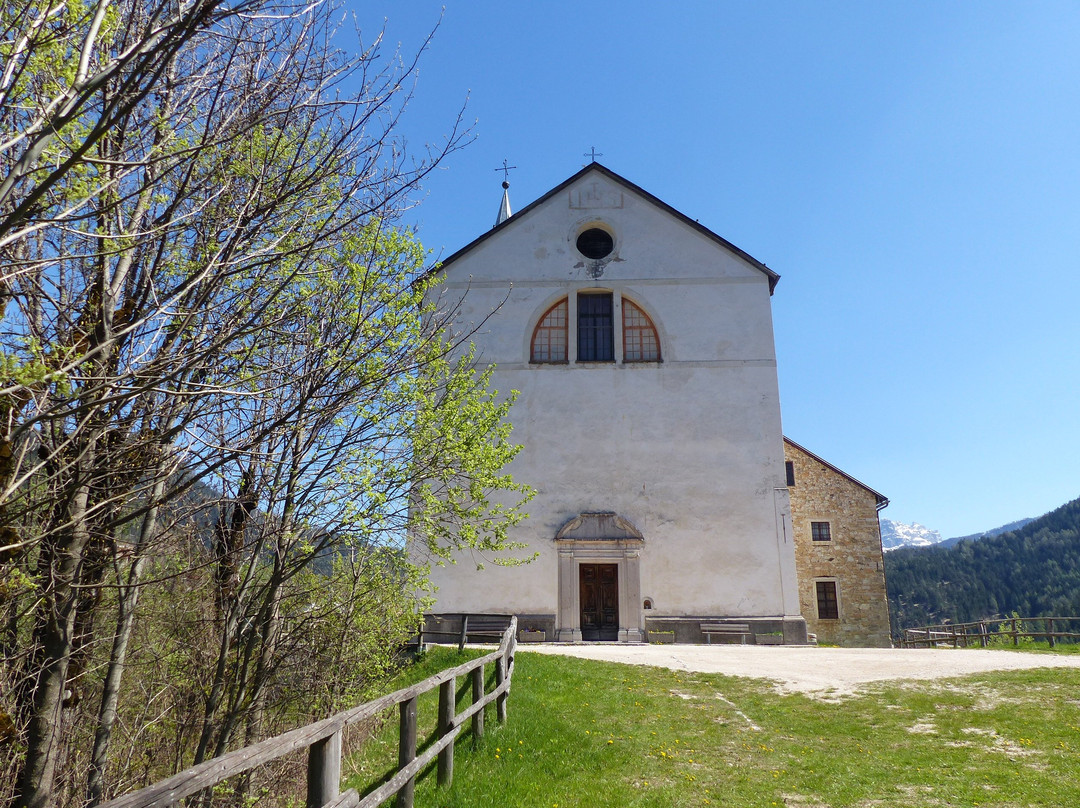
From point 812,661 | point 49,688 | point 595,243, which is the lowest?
point 812,661

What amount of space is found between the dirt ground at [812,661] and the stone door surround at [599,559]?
137 cm

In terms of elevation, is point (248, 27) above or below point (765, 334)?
below

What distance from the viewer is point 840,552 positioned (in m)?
24.2

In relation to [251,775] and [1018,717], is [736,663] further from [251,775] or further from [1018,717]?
[251,775]

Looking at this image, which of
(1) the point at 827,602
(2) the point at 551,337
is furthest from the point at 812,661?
(1) the point at 827,602

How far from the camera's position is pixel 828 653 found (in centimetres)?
1515

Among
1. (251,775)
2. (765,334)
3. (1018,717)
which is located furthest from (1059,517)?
(251,775)

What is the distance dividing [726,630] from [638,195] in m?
12.2

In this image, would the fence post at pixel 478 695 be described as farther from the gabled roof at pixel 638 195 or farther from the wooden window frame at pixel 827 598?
the wooden window frame at pixel 827 598

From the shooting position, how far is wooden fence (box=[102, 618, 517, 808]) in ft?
8.04

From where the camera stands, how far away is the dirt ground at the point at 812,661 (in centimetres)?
1119

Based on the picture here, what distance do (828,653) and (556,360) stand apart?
384 inches

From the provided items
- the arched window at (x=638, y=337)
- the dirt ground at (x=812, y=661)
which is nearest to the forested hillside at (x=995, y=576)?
the arched window at (x=638, y=337)

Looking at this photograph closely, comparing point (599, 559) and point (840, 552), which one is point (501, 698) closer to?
point (599, 559)
